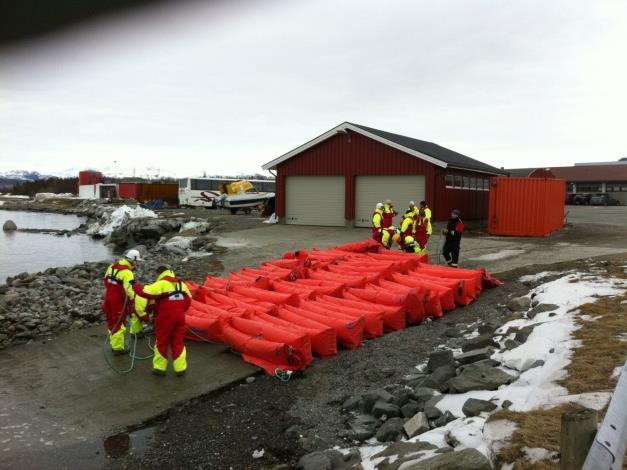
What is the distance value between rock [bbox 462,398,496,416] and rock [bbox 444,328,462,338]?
366cm

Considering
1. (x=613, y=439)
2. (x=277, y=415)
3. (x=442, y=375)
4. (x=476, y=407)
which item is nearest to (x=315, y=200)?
(x=442, y=375)

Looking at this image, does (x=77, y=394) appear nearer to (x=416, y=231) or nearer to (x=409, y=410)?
(x=409, y=410)

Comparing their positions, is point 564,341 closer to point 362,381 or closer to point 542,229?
point 362,381

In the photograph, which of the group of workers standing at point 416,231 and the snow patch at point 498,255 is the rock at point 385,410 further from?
the snow patch at point 498,255

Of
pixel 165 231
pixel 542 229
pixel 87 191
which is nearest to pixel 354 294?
pixel 542 229

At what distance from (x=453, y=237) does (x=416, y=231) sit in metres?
1.29

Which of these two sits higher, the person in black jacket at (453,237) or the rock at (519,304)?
the person in black jacket at (453,237)

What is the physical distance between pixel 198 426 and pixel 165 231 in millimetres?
25468

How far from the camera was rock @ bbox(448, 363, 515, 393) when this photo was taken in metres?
5.44

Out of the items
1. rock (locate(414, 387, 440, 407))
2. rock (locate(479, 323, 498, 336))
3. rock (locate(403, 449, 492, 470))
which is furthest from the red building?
rock (locate(403, 449, 492, 470))

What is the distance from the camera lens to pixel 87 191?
254ft

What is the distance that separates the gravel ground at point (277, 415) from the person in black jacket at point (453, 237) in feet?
18.3

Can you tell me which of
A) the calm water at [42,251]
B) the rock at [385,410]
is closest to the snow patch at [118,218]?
the calm water at [42,251]

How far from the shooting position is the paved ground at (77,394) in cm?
519
